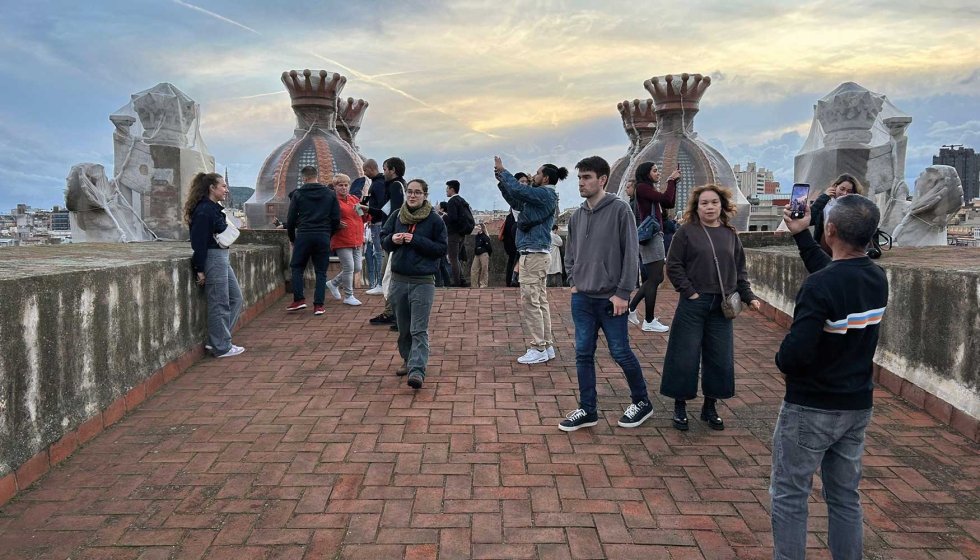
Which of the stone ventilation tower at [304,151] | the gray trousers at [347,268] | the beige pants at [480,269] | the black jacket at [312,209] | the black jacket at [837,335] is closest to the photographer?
the black jacket at [837,335]

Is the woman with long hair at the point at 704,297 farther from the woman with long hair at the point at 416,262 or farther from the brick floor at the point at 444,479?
the woman with long hair at the point at 416,262

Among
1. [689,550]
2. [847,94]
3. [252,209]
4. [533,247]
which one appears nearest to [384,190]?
[533,247]

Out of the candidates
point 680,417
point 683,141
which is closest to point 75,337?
point 680,417

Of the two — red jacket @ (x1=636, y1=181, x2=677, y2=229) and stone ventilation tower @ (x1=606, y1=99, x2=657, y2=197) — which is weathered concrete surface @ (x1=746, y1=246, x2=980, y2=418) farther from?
stone ventilation tower @ (x1=606, y1=99, x2=657, y2=197)

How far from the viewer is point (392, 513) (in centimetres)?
313

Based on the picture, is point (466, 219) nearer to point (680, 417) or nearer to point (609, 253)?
point (609, 253)

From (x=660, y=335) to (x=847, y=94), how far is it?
7227 millimetres

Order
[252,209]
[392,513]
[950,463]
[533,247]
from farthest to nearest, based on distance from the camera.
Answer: [252,209] < [533,247] < [950,463] < [392,513]

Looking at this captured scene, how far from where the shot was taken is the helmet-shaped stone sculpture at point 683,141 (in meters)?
22.3

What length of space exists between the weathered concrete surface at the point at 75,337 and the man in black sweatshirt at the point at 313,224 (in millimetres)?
2009

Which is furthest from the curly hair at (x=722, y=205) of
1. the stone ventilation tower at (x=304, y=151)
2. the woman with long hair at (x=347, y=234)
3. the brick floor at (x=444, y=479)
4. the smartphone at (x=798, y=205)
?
the stone ventilation tower at (x=304, y=151)

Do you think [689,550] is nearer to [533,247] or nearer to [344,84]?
[533,247]

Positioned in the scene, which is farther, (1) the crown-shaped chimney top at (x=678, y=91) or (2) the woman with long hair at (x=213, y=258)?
(1) the crown-shaped chimney top at (x=678, y=91)

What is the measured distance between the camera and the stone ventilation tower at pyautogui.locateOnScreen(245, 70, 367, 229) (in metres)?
19.8
